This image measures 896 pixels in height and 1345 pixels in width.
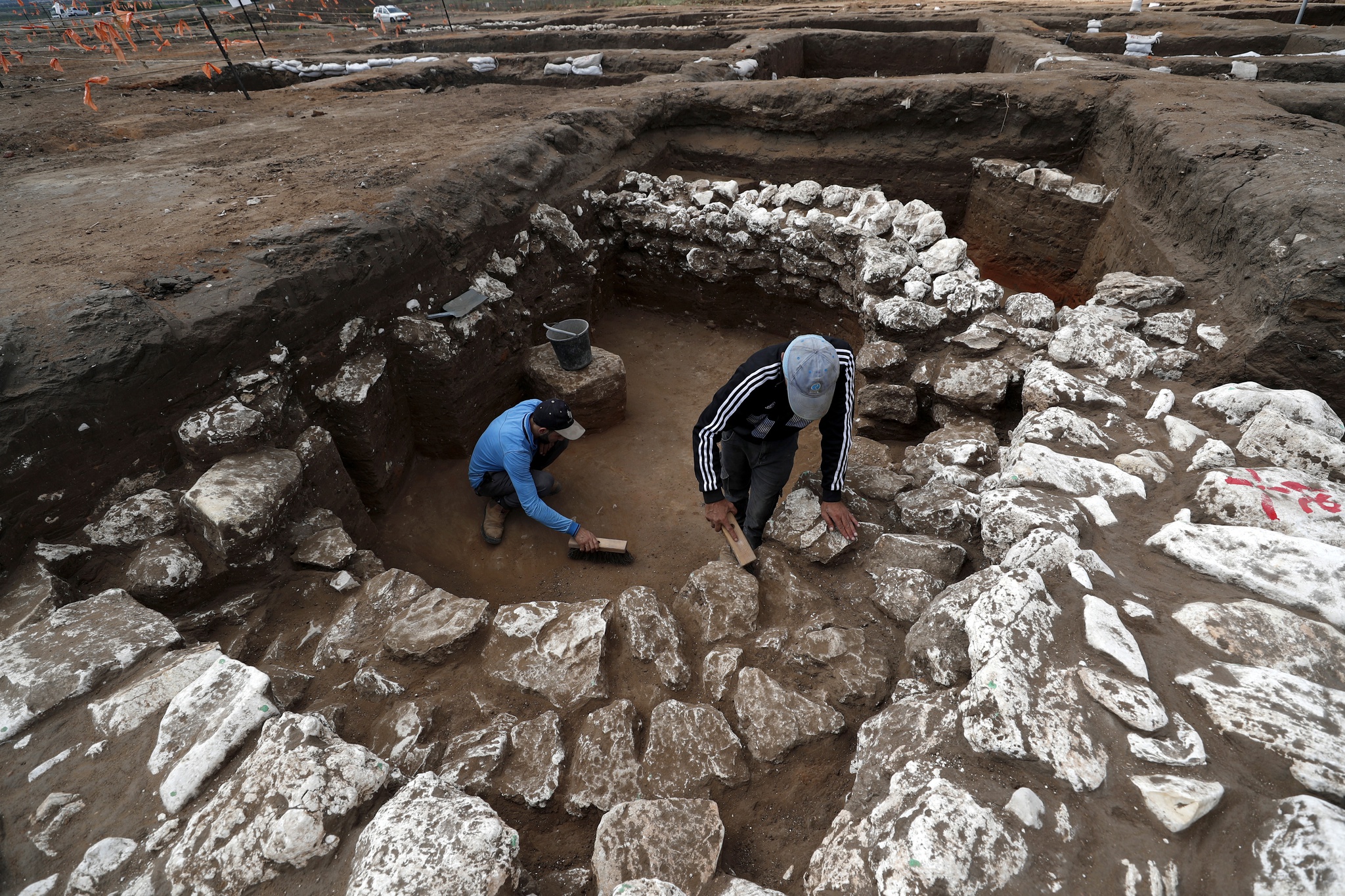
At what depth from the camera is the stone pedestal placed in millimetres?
4469

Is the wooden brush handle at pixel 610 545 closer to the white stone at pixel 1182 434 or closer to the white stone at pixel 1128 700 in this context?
the white stone at pixel 1128 700

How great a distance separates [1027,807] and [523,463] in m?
2.79

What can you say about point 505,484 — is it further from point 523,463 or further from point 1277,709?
point 1277,709

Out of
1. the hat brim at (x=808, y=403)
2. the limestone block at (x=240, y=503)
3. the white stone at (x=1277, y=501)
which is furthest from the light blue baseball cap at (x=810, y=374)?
the limestone block at (x=240, y=503)

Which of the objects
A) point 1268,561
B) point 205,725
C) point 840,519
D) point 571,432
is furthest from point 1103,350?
point 205,725

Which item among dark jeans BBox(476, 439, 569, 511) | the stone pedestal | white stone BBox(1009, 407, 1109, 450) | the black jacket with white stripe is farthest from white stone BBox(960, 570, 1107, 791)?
the stone pedestal

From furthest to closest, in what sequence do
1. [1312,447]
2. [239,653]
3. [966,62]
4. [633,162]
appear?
1. [966,62]
2. [633,162]
3. [239,653]
4. [1312,447]

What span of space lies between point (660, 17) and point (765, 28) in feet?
11.7

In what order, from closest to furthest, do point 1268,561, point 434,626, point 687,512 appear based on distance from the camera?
point 1268,561 < point 434,626 < point 687,512

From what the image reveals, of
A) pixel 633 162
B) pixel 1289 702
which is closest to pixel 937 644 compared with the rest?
pixel 1289 702

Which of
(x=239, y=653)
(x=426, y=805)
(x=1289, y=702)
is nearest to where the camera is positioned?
(x=1289, y=702)

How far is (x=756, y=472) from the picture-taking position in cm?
313

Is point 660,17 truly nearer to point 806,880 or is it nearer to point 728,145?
point 728,145

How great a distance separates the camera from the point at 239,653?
2.36 meters
